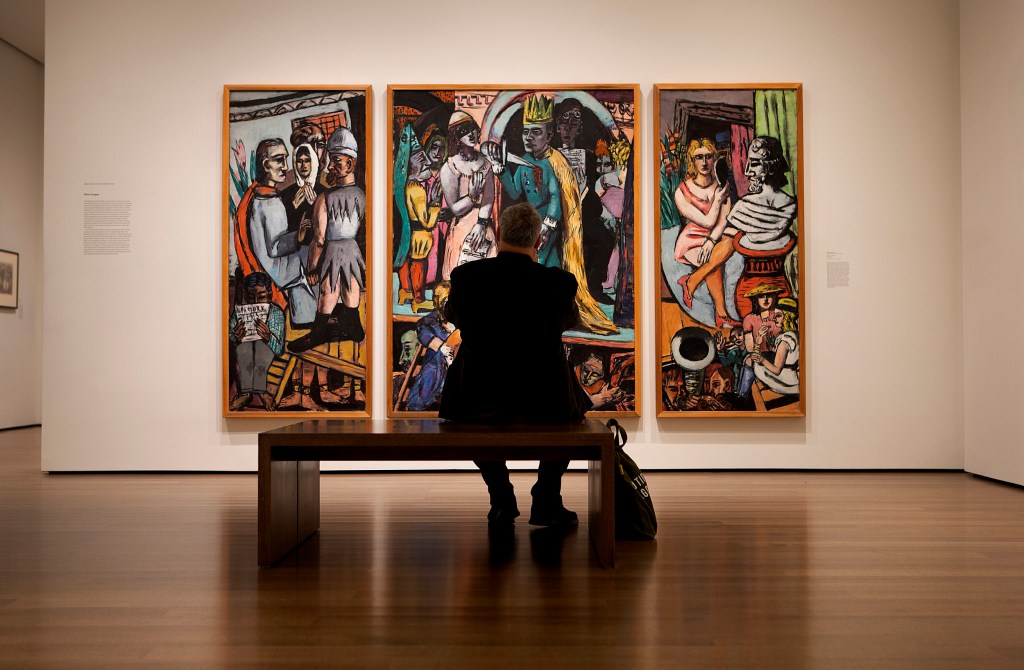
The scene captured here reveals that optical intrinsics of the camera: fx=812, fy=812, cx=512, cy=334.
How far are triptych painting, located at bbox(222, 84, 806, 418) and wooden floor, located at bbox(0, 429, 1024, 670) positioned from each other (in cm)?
159

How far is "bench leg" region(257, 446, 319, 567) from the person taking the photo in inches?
131

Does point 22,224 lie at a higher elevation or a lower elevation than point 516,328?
higher

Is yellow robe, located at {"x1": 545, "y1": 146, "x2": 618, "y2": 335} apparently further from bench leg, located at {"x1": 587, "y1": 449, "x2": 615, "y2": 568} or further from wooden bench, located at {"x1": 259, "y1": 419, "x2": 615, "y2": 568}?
bench leg, located at {"x1": 587, "y1": 449, "x2": 615, "y2": 568}

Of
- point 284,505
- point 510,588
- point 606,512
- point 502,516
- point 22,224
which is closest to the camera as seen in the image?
point 510,588

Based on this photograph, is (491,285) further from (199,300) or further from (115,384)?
(115,384)

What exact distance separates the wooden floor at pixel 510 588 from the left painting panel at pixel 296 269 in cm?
158

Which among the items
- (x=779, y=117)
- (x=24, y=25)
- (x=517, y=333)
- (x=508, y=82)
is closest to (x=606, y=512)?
(x=517, y=333)

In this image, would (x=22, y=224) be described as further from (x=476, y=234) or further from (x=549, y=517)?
(x=549, y=517)

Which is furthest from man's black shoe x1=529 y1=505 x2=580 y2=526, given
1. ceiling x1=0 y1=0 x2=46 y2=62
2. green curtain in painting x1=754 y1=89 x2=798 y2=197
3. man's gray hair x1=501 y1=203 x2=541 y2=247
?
ceiling x1=0 y1=0 x2=46 y2=62

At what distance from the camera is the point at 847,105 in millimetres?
6617

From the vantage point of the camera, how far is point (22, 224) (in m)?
10.8

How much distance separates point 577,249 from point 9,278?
8102 mm

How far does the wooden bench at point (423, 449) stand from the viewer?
324cm

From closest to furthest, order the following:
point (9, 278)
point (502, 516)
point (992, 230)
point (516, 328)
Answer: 1. point (516, 328)
2. point (502, 516)
3. point (992, 230)
4. point (9, 278)
